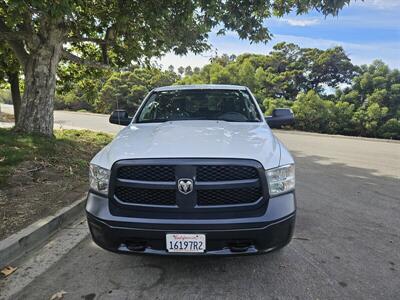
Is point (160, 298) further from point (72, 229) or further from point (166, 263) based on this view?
point (72, 229)

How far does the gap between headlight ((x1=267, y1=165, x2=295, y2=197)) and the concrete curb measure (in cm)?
259

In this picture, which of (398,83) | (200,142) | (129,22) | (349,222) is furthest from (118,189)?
(398,83)

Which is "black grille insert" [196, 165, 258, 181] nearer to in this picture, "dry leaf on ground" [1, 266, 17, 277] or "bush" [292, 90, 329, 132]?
"dry leaf on ground" [1, 266, 17, 277]

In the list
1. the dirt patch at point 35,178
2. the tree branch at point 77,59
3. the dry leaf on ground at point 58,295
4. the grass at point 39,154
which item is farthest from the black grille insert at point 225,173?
the tree branch at point 77,59

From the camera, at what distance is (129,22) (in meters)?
9.28

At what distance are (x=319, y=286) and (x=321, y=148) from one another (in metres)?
9.92

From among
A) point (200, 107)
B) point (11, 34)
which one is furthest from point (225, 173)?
point (11, 34)

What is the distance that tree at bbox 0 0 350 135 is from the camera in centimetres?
781

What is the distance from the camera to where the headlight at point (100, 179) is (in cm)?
304

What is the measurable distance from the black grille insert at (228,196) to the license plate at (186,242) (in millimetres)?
267

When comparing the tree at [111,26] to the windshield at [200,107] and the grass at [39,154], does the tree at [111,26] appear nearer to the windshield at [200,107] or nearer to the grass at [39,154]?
the grass at [39,154]

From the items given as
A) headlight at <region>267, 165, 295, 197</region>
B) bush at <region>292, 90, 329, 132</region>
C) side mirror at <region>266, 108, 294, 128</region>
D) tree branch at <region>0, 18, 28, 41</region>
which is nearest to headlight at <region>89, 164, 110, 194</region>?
headlight at <region>267, 165, 295, 197</region>

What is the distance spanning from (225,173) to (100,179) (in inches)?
42.6

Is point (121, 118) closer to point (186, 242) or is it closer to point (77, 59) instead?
point (186, 242)
